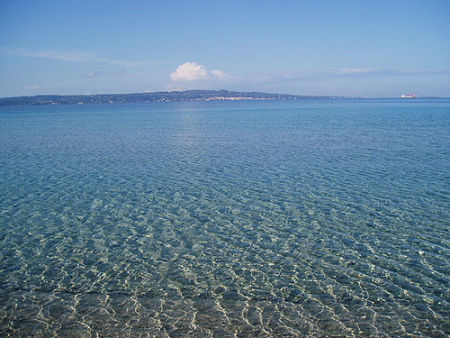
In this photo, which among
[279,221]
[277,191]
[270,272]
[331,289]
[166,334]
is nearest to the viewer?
[166,334]

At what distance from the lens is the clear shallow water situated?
8062mm

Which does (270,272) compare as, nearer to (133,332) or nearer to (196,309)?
(196,309)

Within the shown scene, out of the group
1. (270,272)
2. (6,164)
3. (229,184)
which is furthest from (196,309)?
(6,164)

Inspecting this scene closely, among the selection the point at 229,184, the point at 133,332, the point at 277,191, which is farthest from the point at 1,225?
the point at 277,191

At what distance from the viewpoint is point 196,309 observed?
844 cm

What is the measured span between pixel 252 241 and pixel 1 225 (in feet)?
31.2

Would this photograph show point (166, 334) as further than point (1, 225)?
No

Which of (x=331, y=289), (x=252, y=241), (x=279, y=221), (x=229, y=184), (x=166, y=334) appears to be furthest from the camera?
(x=229, y=184)

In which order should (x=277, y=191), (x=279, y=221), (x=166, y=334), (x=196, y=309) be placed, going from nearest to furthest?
(x=166, y=334) → (x=196, y=309) → (x=279, y=221) → (x=277, y=191)

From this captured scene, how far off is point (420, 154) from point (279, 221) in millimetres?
18650

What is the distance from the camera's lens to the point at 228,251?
445 inches

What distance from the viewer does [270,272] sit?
32.7 ft

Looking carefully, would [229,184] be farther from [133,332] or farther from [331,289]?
[133,332]

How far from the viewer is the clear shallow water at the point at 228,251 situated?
→ 26.5ft
